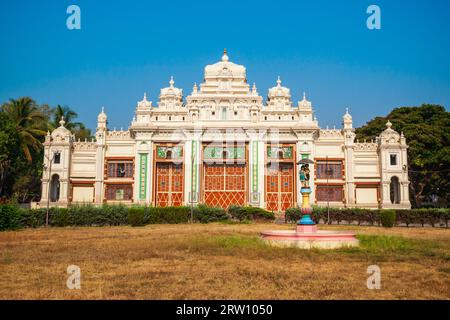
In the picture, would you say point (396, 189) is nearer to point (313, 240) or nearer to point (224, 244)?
point (313, 240)

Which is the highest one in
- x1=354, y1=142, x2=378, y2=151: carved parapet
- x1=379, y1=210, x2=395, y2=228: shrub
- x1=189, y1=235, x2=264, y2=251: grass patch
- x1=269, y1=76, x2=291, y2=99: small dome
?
x1=269, y1=76, x2=291, y2=99: small dome

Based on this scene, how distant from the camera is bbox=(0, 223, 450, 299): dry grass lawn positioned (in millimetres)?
9523

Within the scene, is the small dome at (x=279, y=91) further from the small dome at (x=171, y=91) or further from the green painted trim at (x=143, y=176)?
the green painted trim at (x=143, y=176)

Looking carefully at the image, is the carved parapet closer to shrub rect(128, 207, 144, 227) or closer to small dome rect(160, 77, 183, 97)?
small dome rect(160, 77, 183, 97)

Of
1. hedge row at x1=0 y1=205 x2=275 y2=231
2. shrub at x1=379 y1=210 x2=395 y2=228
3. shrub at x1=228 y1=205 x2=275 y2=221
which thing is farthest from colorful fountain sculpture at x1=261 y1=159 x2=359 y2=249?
shrub at x1=228 y1=205 x2=275 y2=221

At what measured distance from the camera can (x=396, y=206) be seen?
4344 centimetres

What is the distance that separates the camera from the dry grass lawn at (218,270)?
952cm

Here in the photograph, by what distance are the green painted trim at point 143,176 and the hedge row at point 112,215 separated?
11520mm

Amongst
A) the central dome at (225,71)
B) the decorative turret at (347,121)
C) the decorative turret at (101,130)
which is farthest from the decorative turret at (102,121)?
the decorative turret at (347,121)

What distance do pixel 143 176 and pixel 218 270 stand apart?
34047 millimetres

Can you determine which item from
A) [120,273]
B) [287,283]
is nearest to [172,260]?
[120,273]
